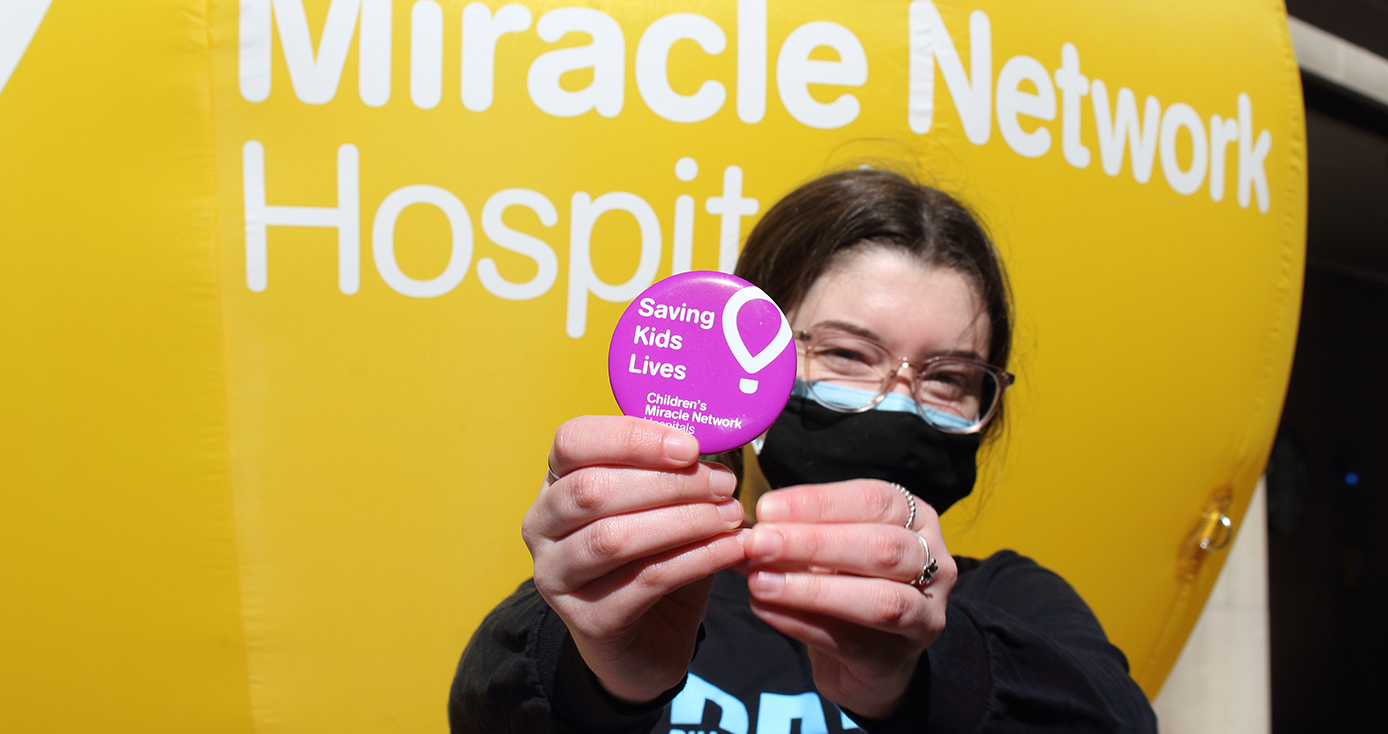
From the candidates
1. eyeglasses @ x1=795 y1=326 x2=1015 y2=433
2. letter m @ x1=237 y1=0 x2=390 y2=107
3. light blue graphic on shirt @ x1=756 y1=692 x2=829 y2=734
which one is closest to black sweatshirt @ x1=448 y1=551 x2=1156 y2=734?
light blue graphic on shirt @ x1=756 y1=692 x2=829 y2=734

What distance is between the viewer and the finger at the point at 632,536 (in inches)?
30.6

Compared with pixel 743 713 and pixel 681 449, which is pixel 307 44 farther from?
pixel 743 713

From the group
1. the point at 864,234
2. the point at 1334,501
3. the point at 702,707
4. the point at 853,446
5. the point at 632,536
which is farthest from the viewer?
the point at 1334,501

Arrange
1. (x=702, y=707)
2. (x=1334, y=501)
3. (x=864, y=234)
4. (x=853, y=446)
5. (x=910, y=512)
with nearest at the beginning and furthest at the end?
(x=910, y=512)
(x=702, y=707)
(x=853, y=446)
(x=864, y=234)
(x=1334, y=501)

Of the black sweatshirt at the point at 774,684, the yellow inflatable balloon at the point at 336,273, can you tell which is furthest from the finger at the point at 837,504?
the yellow inflatable balloon at the point at 336,273

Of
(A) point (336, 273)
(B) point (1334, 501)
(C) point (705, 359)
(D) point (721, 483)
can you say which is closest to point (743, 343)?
(C) point (705, 359)

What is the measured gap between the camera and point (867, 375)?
1445mm

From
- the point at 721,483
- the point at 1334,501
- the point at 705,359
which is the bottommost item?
the point at 1334,501

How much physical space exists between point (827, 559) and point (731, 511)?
0.10m

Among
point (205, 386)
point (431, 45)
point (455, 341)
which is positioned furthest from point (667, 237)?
point (205, 386)

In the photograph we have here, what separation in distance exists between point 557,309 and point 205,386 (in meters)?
0.68

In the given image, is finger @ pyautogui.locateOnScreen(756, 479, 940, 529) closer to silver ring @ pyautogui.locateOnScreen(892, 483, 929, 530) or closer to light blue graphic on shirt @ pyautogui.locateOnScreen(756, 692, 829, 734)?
silver ring @ pyautogui.locateOnScreen(892, 483, 929, 530)

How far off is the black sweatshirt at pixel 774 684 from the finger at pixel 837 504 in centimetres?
26

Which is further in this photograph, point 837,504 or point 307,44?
point 307,44
